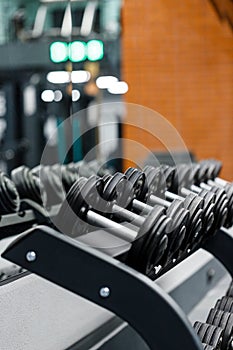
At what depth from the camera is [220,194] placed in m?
1.59

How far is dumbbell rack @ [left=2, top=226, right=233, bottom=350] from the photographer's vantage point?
1.08 m

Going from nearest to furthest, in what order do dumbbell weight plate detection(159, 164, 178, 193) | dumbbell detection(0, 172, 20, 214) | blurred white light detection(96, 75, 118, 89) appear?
dumbbell weight plate detection(159, 164, 178, 193), dumbbell detection(0, 172, 20, 214), blurred white light detection(96, 75, 118, 89)

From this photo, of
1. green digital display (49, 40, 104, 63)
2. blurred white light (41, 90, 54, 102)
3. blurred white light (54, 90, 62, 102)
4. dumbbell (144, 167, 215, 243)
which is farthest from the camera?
blurred white light (41, 90, 54, 102)

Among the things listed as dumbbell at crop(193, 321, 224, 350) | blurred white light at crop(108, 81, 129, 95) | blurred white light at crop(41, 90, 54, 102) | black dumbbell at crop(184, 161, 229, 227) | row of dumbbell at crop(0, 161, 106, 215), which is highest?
black dumbbell at crop(184, 161, 229, 227)

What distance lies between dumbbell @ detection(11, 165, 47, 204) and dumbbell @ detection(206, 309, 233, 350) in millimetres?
881

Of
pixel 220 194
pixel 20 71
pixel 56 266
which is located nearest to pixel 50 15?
pixel 20 71

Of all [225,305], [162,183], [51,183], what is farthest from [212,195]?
[51,183]

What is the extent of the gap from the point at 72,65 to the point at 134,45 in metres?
1.60

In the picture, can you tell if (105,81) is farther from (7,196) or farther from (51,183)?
(7,196)

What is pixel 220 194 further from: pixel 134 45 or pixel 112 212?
pixel 134 45

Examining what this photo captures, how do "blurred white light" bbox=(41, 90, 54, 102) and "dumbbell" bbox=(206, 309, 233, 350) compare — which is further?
"blurred white light" bbox=(41, 90, 54, 102)

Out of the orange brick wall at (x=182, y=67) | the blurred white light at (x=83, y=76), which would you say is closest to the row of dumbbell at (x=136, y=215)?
the blurred white light at (x=83, y=76)

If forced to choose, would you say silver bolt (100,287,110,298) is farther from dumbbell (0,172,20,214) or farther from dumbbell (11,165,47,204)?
dumbbell (11,165,47,204)

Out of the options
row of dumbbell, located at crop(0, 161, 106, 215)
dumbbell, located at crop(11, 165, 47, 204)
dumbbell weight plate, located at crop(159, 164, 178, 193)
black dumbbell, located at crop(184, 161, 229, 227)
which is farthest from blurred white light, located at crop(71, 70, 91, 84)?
dumbbell weight plate, located at crop(159, 164, 178, 193)
